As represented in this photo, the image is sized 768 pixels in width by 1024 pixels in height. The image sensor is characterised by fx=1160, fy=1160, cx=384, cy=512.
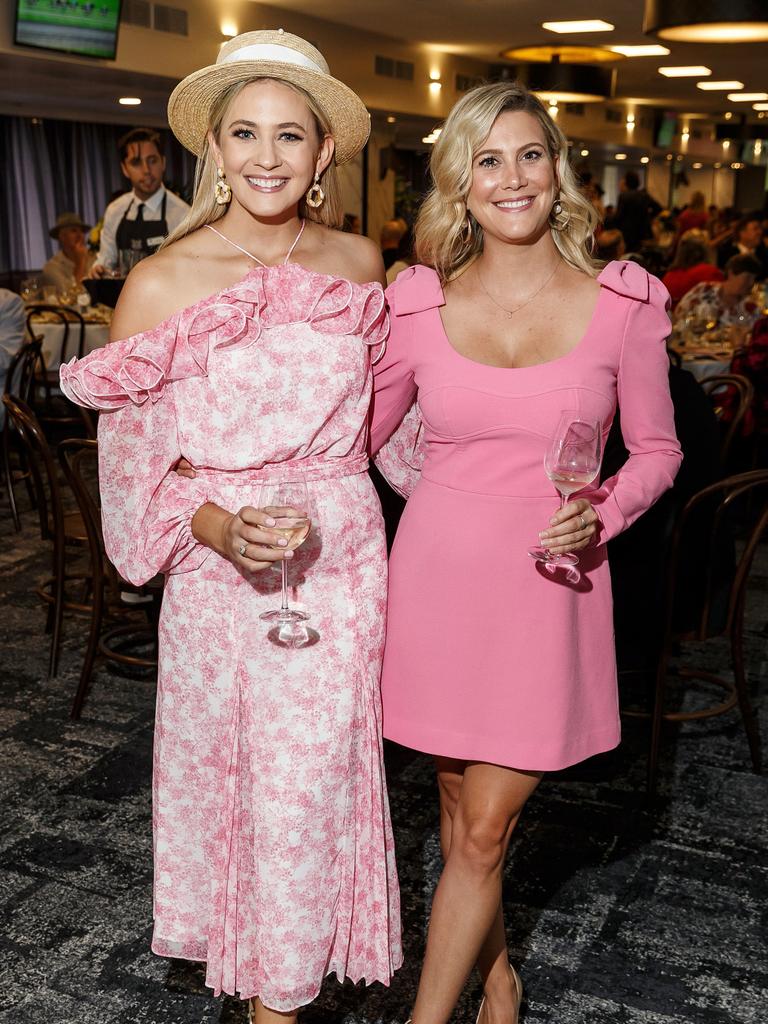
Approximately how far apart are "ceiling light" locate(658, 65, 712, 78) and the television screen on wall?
8.03 meters

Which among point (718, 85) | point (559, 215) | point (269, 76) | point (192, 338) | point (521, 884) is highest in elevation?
point (718, 85)

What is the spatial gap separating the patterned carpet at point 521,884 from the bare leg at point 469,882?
0.36 m

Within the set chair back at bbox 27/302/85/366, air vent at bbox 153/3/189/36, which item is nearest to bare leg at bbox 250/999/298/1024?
chair back at bbox 27/302/85/366

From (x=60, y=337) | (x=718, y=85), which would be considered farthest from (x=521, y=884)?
(x=718, y=85)

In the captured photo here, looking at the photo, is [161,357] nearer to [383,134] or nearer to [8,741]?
[8,741]

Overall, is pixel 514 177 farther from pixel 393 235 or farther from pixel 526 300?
pixel 393 235

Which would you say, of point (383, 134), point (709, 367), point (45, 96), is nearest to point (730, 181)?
point (383, 134)

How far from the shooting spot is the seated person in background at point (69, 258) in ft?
30.2

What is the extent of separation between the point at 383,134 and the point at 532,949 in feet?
44.7

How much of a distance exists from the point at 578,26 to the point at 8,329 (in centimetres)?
783

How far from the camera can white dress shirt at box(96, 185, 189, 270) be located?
7.29m

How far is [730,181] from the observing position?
30.3 m

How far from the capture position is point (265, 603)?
1858mm

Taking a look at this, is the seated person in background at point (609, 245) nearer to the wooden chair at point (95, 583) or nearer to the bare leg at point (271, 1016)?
the wooden chair at point (95, 583)
